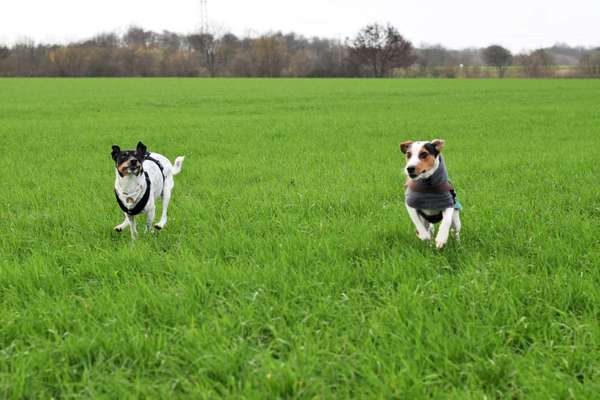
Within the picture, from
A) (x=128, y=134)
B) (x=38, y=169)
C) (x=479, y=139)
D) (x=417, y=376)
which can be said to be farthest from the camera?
(x=128, y=134)

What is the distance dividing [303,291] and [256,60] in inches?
4195

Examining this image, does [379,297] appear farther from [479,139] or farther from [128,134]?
[128,134]

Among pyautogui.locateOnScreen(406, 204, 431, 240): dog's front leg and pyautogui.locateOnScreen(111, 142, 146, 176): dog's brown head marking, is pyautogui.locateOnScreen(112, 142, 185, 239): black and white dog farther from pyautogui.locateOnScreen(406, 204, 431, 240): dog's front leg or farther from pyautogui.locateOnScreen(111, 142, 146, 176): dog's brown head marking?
pyautogui.locateOnScreen(406, 204, 431, 240): dog's front leg

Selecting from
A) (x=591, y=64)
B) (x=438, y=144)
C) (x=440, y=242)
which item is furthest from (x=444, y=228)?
(x=591, y=64)

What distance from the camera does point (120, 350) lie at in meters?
3.48

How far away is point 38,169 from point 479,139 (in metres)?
10.4

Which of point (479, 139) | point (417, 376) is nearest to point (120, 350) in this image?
point (417, 376)

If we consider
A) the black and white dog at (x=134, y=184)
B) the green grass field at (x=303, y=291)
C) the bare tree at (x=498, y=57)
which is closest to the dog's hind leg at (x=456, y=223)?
the green grass field at (x=303, y=291)

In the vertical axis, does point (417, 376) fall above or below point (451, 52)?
below

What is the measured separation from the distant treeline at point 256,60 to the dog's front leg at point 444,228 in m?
87.8

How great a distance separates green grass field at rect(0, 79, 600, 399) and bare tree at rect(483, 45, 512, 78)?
101 meters

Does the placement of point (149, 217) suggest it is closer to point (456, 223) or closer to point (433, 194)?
point (433, 194)

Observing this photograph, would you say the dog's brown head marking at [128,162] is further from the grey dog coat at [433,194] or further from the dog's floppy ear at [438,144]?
the dog's floppy ear at [438,144]

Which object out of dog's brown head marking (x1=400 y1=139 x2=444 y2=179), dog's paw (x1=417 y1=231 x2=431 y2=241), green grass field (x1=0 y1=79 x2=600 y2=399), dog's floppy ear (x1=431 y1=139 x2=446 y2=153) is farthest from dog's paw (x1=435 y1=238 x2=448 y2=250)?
dog's floppy ear (x1=431 y1=139 x2=446 y2=153)
